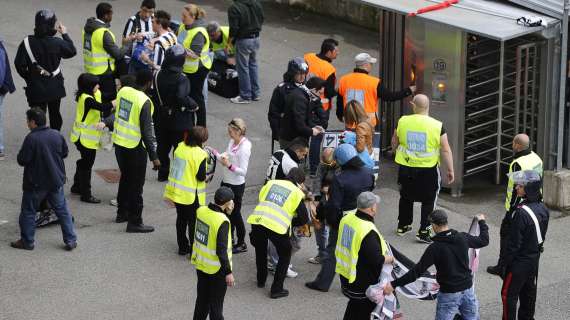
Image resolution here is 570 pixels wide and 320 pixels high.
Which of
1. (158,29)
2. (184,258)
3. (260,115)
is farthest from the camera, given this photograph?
(260,115)

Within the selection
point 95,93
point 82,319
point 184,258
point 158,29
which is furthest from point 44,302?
point 158,29

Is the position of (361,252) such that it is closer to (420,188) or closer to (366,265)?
(366,265)

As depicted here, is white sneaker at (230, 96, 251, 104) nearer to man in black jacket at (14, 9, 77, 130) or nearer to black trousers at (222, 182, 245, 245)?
man in black jacket at (14, 9, 77, 130)

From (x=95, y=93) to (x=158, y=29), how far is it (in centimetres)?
233

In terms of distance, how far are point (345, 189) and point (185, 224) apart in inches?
77.1

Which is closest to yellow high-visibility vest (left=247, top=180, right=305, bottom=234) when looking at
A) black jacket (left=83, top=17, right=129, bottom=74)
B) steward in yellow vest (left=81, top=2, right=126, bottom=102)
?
steward in yellow vest (left=81, top=2, right=126, bottom=102)

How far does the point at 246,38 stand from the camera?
1677 centimetres

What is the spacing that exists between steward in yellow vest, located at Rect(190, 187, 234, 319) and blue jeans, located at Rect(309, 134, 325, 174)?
14.6ft

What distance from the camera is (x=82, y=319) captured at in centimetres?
1066

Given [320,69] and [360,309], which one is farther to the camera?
[320,69]

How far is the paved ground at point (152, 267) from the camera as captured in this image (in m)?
11.0

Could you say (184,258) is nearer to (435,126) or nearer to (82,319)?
(82,319)

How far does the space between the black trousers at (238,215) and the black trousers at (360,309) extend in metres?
2.31

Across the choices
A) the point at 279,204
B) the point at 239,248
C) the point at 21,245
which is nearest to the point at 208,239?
the point at 279,204
